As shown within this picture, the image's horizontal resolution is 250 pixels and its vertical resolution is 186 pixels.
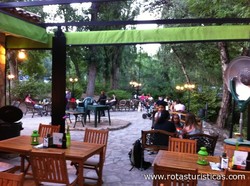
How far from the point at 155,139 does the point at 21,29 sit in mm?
3235

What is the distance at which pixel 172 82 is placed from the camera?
92.6ft

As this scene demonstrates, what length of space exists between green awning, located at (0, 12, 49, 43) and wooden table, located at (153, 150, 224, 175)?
125 inches

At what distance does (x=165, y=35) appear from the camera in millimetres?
5078

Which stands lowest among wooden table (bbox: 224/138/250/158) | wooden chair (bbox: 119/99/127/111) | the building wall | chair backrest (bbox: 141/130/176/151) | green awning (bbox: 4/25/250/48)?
A: wooden chair (bbox: 119/99/127/111)

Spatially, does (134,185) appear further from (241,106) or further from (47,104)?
(47,104)

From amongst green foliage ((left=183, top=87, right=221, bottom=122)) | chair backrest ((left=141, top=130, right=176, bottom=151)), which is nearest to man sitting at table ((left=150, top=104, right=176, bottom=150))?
chair backrest ((left=141, top=130, right=176, bottom=151))

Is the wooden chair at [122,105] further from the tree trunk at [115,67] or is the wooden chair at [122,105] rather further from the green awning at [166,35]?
the green awning at [166,35]

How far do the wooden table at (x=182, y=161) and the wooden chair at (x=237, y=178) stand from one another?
1.66 ft

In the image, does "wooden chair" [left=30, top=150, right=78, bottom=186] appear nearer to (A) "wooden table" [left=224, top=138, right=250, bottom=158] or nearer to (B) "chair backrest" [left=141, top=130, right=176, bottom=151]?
(A) "wooden table" [left=224, top=138, right=250, bottom=158]

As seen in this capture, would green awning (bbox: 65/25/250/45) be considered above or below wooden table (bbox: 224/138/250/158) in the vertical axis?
above

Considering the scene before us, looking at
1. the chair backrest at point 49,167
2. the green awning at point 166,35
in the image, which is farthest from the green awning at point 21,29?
the chair backrest at point 49,167

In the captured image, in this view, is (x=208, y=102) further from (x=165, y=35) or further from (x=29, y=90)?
(x=29, y=90)

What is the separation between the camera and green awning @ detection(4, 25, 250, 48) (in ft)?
15.7

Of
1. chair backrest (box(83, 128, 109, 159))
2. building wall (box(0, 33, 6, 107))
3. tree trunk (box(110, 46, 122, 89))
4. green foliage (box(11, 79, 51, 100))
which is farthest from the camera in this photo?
tree trunk (box(110, 46, 122, 89))
